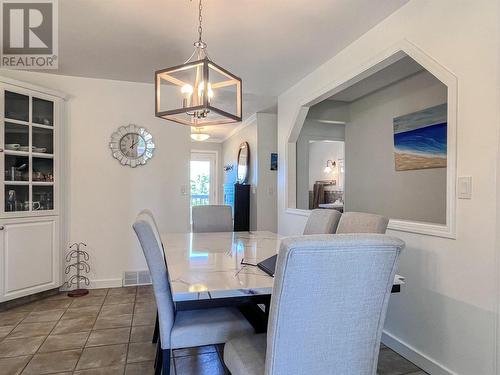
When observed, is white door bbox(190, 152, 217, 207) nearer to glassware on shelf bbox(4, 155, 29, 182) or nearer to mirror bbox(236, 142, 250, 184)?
mirror bbox(236, 142, 250, 184)

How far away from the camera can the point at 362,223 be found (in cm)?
191

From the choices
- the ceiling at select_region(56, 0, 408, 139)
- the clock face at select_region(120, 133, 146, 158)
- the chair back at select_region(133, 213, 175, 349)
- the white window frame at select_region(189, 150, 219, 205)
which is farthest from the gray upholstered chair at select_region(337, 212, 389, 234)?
the white window frame at select_region(189, 150, 219, 205)

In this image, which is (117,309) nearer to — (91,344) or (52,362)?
(91,344)

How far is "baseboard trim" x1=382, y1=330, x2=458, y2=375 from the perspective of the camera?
1.86 meters

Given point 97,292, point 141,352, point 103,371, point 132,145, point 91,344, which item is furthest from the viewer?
point 132,145

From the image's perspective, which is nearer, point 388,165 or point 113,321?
point 113,321

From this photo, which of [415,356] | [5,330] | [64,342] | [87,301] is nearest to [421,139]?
[415,356]

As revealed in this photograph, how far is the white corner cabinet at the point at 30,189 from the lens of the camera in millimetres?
2855

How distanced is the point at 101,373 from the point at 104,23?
7.89 ft

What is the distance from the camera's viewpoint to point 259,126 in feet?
16.3

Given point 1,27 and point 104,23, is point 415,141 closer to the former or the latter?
point 104,23

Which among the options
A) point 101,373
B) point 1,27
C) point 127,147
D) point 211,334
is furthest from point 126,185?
point 211,334

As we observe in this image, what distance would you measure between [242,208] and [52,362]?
3.45 metres

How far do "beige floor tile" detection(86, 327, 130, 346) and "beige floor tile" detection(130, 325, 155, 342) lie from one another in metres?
0.04
